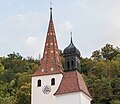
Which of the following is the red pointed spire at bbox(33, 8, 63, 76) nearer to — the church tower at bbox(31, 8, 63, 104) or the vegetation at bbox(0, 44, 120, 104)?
the church tower at bbox(31, 8, 63, 104)

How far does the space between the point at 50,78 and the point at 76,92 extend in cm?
430

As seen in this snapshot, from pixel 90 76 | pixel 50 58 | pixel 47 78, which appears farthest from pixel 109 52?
pixel 47 78

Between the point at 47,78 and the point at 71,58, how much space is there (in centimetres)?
344

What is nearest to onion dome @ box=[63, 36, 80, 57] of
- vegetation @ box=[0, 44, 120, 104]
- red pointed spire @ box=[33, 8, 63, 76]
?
red pointed spire @ box=[33, 8, 63, 76]

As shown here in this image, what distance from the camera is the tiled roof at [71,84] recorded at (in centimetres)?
4238

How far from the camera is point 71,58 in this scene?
4534 cm

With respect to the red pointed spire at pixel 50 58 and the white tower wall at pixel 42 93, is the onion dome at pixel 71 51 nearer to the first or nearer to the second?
the red pointed spire at pixel 50 58

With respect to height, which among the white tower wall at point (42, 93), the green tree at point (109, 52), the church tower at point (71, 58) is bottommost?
the white tower wall at point (42, 93)

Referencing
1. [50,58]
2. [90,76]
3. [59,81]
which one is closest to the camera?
[59,81]

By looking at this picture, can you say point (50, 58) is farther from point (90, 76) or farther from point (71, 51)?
point (90, 76)

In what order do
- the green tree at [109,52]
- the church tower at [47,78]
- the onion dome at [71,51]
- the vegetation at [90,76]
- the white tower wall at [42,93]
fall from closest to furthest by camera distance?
the white tower wall at [42,93] < the church tower at [47,78] < the onion dome at [71,51] < the vegetation at [90,76] < the green tree at [109,52]

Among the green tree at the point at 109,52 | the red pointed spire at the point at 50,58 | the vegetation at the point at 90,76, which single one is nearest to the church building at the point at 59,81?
the red pointed spire at the point at 50,58

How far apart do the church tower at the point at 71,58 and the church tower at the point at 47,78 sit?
105 cm

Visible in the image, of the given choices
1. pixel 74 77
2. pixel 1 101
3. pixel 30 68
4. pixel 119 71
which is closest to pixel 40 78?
pixel 74 77
